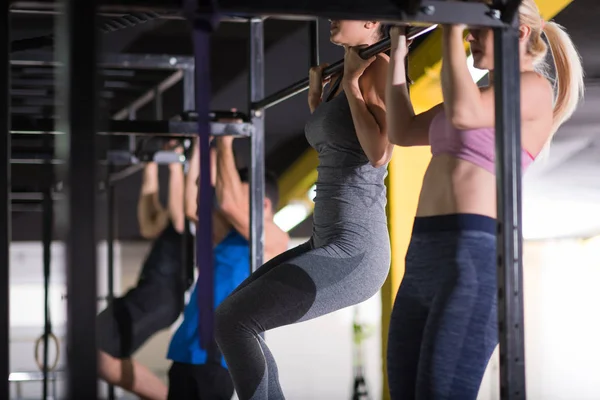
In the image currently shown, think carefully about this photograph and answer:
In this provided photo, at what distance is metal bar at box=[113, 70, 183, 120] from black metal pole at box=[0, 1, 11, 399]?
2863mm

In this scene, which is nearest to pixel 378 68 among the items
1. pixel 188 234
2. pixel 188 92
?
pixel 188 92

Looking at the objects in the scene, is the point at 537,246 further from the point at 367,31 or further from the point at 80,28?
the point at 80,28

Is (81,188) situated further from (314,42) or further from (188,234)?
(188,234)

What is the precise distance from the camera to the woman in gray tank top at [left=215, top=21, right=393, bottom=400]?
89.3 inches

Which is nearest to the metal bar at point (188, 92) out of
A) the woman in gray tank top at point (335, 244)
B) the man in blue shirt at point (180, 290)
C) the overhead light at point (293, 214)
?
the man in blue shirt at point (180, 290)

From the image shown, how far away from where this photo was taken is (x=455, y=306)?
74.7 inches

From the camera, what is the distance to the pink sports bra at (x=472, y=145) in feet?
6.53

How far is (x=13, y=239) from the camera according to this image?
25.1 feet

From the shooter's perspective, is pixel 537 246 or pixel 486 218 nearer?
pixel 486 218

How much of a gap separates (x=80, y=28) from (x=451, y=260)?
0.94m

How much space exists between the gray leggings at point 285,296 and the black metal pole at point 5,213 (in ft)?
2.25

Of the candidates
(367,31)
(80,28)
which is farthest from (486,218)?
(80,28)

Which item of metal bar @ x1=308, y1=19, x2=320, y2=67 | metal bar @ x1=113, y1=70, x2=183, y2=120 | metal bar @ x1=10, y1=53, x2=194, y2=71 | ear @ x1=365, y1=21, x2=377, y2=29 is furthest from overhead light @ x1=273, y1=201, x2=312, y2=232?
ear @ x1=365, y1=21, x2=377, y2=29

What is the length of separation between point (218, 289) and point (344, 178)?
138 cm
